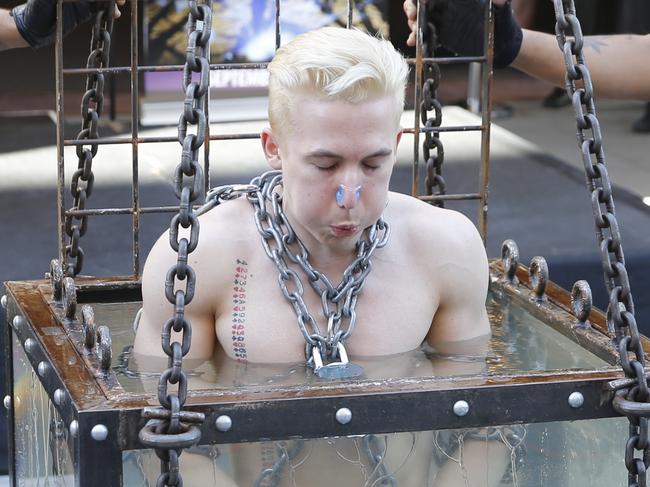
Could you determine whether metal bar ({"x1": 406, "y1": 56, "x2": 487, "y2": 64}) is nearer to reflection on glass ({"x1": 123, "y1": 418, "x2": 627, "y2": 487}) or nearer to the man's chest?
the man's chest

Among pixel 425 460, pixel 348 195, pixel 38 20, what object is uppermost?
pixel 38 20

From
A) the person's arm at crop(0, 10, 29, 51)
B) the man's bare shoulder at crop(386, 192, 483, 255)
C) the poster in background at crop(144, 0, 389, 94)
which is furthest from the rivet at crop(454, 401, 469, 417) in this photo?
the poster in background at crop(144, 0, 389, 94)

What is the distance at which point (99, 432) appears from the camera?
5.24 ft

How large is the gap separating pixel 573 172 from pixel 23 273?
2.87 m

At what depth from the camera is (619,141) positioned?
21.5ft

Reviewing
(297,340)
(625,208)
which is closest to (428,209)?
(297,340)

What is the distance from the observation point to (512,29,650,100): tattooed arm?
2.60 metres

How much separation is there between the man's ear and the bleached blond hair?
0.11ft

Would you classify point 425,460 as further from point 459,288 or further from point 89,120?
point 89,120

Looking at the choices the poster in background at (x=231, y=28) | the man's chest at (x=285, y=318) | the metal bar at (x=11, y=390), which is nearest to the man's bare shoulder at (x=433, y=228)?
the man's chest at (x=285, y=318)

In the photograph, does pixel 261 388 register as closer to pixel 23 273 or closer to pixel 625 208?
pixel 23 273

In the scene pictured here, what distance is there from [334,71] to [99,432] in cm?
62

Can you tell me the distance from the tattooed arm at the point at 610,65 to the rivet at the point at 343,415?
1180 mm

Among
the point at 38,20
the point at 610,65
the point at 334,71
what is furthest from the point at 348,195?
the point at 610,65
